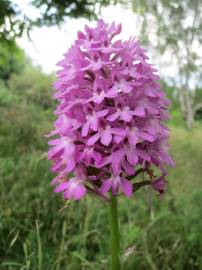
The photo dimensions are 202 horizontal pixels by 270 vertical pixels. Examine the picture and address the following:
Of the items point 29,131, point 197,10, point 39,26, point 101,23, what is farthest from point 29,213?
point 197,10

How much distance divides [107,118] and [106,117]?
0.04 meters

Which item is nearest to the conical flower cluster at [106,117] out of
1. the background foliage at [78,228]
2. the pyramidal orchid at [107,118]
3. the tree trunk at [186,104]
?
the pyramidal orchid at [107,118]

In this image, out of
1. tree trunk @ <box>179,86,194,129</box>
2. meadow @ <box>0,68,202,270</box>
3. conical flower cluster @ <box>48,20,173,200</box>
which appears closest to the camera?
conical flower cluster @ <box>48,20,173,200</box>

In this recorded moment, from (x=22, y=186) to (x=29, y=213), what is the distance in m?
0.59

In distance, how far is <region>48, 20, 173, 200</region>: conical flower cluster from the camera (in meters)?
1.70

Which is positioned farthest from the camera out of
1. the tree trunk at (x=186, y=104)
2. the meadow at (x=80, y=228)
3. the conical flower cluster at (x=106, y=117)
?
the tree trunk at (x=186, y=104)

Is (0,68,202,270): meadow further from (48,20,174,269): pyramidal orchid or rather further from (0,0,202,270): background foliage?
(48,20,174,269): pyramidal orchid

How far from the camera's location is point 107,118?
170cm

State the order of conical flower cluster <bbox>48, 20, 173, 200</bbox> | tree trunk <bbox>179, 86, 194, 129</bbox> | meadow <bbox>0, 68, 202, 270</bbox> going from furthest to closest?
tree trunk <bbox>179, 86, 194, 129</bbox> → meadow <bbox>0, 68, 202, 270</bbox> → conical flower cluster <bbox>48, 20, 173, 200</bbox>

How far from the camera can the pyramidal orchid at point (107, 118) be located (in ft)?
5.57

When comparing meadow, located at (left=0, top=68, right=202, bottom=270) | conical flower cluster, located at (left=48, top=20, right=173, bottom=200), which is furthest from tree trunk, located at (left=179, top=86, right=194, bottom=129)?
conical flower cluster, located at (left=48, top=20, right=173, bottom=200)

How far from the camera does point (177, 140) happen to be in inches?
549

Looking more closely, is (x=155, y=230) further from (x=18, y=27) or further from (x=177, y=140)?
(x=177, y=140)

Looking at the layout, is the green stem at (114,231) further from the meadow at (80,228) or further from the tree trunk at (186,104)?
the tree trunk at (186,104)
